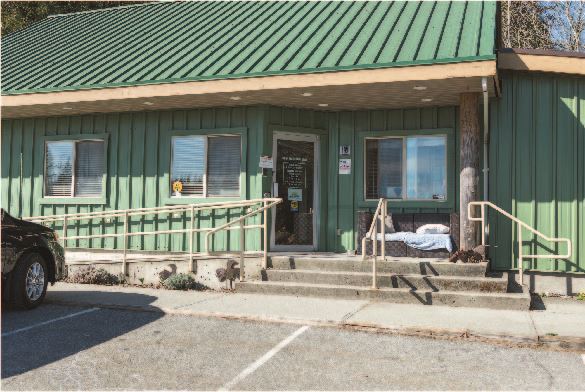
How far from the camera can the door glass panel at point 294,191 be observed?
38.4ft

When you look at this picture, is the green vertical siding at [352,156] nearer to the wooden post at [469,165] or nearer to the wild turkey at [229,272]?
the wooden post at [469,165]

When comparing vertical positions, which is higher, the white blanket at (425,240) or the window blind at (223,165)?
the window blind at (223,165)

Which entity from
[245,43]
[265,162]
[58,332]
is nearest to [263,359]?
[58,332]

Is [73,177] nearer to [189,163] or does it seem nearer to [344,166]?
[189,163]

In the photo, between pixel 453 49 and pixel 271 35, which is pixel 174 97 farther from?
pixel 453 49

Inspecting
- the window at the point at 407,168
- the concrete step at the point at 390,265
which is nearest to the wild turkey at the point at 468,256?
the concrete step at the point at 390,265

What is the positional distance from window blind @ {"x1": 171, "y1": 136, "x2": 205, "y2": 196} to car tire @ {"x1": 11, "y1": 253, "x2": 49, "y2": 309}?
3.80 meters

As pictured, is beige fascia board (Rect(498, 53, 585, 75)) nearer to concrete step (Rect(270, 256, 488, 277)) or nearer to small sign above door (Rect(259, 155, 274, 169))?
concrete step (Rect(270, 256, 488, 277))

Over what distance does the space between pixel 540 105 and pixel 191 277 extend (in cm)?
697

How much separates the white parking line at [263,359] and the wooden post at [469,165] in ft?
12.8

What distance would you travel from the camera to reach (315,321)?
7.44 metres

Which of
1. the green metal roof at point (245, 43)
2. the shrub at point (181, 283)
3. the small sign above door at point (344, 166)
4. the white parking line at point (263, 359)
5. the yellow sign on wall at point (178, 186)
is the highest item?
the green metal roof at point (245, 43)

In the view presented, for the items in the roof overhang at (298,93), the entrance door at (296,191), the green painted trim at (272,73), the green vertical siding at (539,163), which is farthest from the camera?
the entrance door at (296,191)

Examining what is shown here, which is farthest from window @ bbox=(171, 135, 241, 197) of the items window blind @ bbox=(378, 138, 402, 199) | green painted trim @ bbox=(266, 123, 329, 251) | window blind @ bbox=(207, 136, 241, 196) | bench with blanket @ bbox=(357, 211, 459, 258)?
bench with blanket @ bbox=(357, 211, 459, 258)
